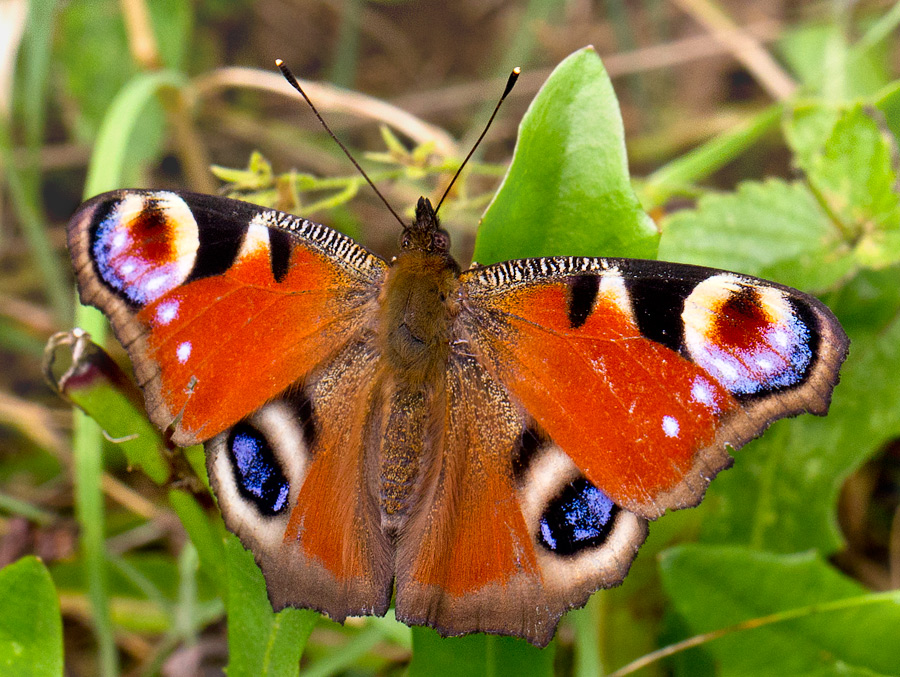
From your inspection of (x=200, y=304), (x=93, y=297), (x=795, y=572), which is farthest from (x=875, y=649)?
(x=93, y=297)

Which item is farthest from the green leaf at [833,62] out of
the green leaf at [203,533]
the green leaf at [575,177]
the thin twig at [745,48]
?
the green leaf at [203,533]

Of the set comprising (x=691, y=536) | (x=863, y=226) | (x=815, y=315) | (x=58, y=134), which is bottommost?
(x=691, y=536)

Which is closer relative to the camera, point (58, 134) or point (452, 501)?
point (452, 501)

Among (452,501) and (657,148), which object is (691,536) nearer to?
(452,501)

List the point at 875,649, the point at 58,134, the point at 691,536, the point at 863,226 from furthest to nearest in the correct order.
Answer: the point at 58,134, the point at 691,536, the point at 863,226, the point at 875,649

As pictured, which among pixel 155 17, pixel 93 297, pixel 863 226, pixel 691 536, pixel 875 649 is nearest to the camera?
pixel 93 297
